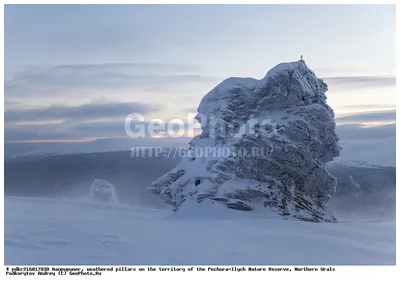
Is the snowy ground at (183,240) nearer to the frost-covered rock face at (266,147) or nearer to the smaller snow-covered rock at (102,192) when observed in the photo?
the frost-covered rock face at (266,147)

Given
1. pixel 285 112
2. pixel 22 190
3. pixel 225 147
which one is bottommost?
pixel 22 190

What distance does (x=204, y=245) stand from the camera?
1712 centimetres

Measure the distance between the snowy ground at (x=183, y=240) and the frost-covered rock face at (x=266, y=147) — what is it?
2.16 meters

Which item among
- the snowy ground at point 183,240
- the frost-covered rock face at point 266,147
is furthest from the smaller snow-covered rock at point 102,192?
the snowy ground at point 183,240

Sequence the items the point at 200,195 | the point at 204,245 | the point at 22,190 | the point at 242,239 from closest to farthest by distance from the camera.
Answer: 1. the point at 204,245
2. the point at 242,239
3. the point at 200,195
4. the point at 22,190

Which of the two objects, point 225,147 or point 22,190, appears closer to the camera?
point 225,147

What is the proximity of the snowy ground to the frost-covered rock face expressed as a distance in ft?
7.10

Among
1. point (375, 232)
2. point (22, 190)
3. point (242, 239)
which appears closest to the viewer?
point (242, 239)

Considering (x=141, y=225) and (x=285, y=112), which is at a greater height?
(x=285, y=112)

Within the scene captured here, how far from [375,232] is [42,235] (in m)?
12.5

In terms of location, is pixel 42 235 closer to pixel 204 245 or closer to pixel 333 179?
Result: pixel 204 245

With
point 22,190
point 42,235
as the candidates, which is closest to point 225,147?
point 42,235

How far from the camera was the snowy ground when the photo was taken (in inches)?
615

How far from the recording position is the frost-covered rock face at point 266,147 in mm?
25384
